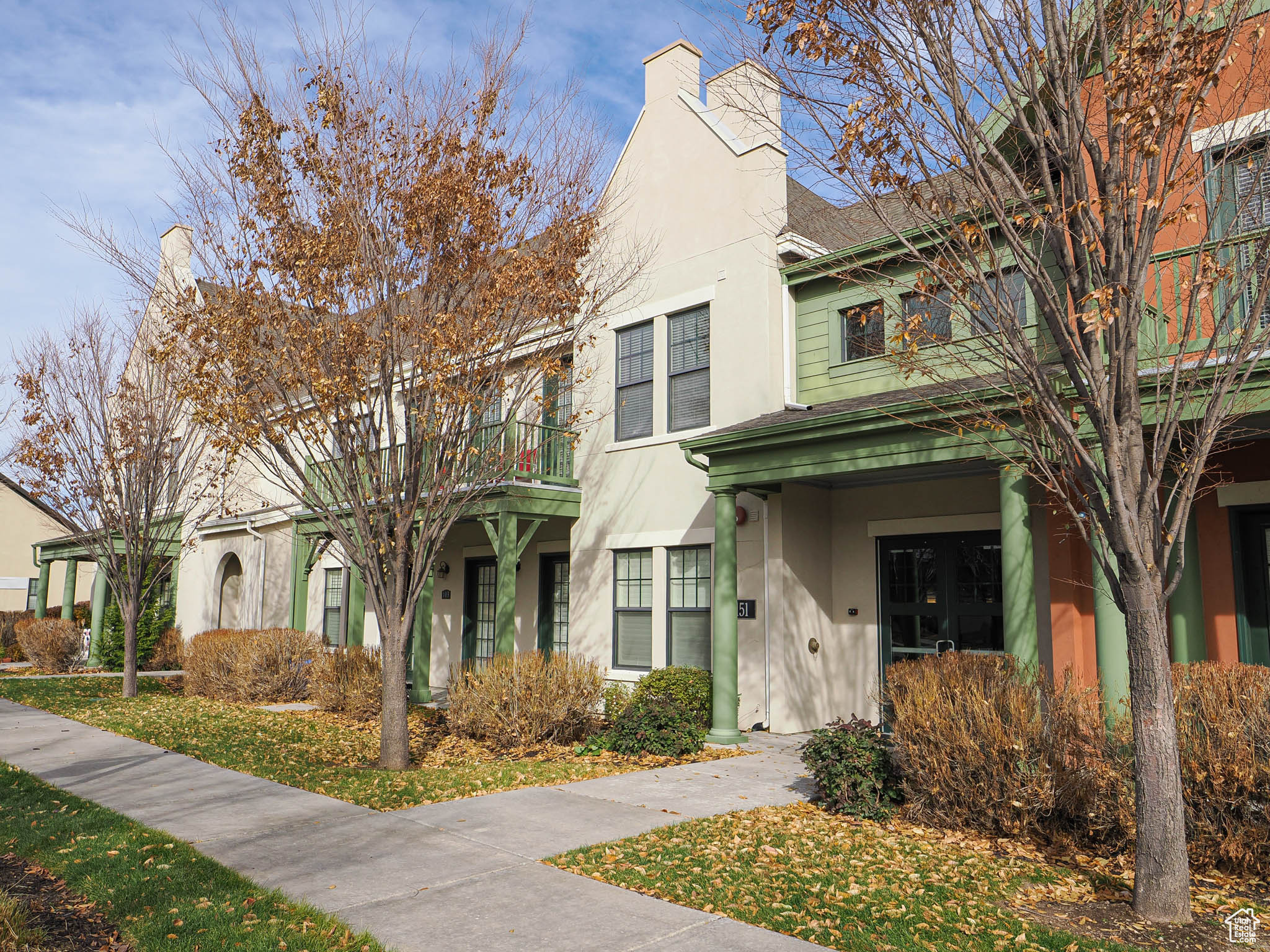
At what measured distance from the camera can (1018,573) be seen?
28.5 feet

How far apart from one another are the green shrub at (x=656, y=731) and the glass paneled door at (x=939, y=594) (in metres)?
2.73

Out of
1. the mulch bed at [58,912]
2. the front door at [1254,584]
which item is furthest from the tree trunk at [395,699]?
the front door at [1254,584]

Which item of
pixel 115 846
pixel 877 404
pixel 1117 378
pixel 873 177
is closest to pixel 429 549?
pixel 115 846

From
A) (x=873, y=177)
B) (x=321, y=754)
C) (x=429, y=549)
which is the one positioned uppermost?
(x=873, y=177)

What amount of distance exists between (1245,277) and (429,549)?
24.5 feet

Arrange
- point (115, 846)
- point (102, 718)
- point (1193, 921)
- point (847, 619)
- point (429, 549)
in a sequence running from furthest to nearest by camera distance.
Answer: point (102, 718) < point (847, 619) < point (429, 549) < point (115, 846) < point (1193, 921)

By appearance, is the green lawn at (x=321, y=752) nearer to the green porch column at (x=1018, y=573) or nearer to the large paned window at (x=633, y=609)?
the large paned window at (x=633, y=609)

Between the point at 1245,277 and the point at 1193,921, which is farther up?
the point at 1245,277

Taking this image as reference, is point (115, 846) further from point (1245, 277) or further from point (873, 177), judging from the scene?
point (1245, 277)

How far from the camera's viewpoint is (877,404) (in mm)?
9984

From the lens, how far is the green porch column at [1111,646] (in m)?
7.90

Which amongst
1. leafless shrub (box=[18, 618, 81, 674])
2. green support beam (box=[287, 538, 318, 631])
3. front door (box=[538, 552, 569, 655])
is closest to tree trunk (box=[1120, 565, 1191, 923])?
front door (box=[538, 552, 569, 655])

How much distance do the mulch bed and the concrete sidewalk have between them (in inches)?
36.2

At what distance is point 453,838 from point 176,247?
10.1 meters
